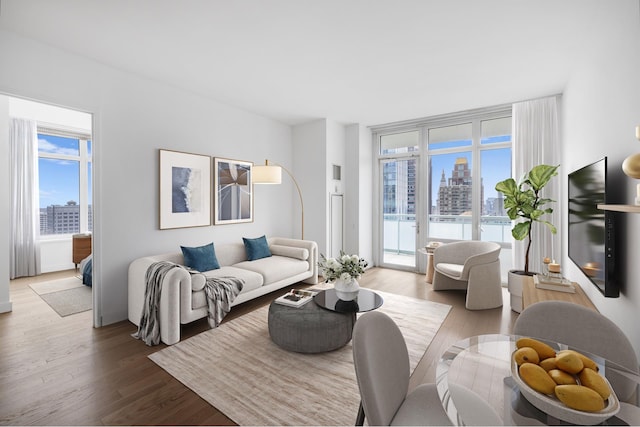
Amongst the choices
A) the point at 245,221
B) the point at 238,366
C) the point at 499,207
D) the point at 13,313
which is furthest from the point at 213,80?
the point at 499,207

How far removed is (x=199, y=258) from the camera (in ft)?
11.8

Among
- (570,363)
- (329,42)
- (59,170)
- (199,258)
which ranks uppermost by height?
(329,42)

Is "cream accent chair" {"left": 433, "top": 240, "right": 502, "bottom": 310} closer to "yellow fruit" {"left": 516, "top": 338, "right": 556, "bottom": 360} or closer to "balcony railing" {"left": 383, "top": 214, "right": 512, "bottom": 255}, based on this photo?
"balcony railing" {"left": 383, "top": 214, "right": 512, "bottom": 255}

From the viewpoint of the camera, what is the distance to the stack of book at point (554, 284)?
8.80ft

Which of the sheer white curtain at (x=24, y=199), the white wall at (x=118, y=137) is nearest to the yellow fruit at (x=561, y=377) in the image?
the white wall at (x=118, y=137)

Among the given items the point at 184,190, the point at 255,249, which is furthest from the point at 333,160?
the point at 184,190

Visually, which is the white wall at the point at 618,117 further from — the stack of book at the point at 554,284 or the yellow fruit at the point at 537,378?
the yellow fruit at the point at 537,378

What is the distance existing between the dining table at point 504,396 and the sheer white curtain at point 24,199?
22.0 ft

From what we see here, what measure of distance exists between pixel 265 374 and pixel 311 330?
1.66 feet

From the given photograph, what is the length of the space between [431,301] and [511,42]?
10.2 ft

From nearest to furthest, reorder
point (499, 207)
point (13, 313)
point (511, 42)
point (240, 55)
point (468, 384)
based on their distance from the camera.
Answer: point (468, 384) → point (511, 42) → point (240, 55) → point (13, 313) → point (499, 207)

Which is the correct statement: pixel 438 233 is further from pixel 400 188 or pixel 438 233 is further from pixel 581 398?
pixel 581 398

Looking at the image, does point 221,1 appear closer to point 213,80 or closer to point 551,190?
point 213,80

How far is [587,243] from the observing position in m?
2.32
